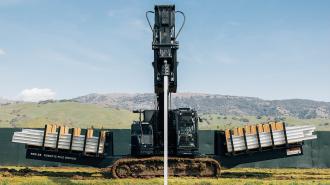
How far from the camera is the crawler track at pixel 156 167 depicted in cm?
2364

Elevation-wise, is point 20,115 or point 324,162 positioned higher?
point 20,115

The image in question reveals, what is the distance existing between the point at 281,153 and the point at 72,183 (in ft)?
33.9

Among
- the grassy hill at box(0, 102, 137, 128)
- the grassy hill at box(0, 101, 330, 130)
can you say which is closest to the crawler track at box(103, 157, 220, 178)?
the grassy hill at box(0, 101, 330, 130)

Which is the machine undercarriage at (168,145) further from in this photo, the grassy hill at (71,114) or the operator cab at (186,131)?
the grassy hill at (71,114)

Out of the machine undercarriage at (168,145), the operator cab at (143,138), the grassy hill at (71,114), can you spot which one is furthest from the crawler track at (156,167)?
the grassy hill at (71,114)

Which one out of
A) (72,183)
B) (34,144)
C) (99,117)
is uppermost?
(99,117)

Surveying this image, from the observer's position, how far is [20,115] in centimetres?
17312

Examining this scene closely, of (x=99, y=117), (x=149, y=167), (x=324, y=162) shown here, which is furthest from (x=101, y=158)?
(x=99, y=117)

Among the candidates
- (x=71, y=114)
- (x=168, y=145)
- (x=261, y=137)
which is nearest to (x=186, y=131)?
(x=168, y=145)

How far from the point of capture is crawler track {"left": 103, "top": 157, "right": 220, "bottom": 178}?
23.6m

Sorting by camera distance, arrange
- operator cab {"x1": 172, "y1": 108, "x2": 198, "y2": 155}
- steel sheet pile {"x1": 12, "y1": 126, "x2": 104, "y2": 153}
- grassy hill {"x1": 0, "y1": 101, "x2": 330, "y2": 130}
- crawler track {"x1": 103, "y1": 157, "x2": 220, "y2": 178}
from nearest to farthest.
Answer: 1. operator cab {"x1": 172, "y1": 108, "x2": 198, "y2": 155}
2. crawler track {"x1": 103, "y1": 157, "x2": 220, "y2": 178}
3. steel sheet pile {"x1": 12, "y1": 126, "x2": 104, "y2": 153}
4. grassy hill {"x1": 0, "y1": 101, "x2": 330, "y2": 130}

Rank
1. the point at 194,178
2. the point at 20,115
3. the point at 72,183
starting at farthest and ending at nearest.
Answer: the point at 20,115
the point at 194,178
the point at 72,183

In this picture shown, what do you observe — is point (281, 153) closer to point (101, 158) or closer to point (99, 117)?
point (101, 158)

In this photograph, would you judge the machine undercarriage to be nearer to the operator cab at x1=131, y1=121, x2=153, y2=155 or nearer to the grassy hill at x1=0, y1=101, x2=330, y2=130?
the operator cab at x1=131, y1=121, x2=153, y2=155
